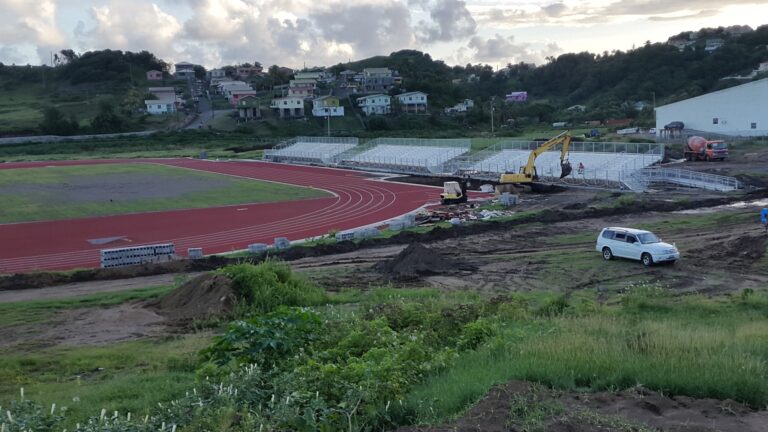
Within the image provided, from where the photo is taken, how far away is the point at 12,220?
44.4m

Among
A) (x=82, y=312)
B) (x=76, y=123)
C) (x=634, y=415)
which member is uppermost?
(x=76, y=123)

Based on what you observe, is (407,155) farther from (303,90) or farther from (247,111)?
Answer: (303,90)

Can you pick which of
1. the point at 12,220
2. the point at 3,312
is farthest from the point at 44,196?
the point at 3,312

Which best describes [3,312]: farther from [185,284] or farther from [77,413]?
[77,413]

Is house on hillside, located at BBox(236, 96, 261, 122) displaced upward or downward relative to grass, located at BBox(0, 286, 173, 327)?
upward

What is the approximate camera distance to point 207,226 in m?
40.4

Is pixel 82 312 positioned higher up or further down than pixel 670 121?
further down

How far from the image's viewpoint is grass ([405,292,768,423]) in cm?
832

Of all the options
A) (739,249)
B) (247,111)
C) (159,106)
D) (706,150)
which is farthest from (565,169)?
(159,106)

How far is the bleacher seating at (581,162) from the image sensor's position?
167ft

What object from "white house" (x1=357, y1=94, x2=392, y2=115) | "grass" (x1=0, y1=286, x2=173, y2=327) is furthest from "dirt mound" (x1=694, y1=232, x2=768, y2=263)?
"white house" (x1=357, y1=94, x2=392, y2=115)

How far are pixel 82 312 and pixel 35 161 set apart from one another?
82.8 metres

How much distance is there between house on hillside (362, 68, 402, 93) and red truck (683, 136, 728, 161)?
105913 millimetres

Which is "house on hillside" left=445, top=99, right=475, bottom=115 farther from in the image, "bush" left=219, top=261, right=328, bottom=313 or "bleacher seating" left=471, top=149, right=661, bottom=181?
"bush" left=219, top=261, right=328, bottom=313
